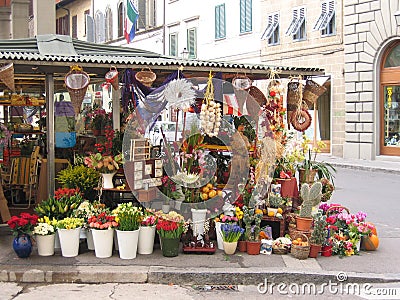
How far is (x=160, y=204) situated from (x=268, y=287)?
7.61ft

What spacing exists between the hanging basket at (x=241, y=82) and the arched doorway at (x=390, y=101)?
44.0 feet

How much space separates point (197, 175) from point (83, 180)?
6.50 feet

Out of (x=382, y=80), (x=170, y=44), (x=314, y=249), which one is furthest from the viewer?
(x=170, y=44)

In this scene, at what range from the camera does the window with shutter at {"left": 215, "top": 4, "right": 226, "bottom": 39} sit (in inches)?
1175

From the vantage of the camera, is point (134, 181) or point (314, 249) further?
point (134, 181)

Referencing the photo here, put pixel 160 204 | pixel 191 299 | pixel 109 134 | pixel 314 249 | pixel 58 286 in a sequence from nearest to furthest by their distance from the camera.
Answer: pixel 191 299
pixel 58 286
pixel 314 249
pixel 160 204
pixel 109 134

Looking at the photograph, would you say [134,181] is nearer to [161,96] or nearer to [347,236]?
[161,96]

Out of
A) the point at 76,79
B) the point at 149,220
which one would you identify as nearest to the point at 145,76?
the point at 76,79

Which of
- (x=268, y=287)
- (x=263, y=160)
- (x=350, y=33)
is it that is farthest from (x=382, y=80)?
(x=268, y=287)

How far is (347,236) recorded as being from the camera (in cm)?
838

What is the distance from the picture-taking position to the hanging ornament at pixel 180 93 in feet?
28.4

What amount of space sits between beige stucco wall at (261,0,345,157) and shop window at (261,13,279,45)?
224 mm

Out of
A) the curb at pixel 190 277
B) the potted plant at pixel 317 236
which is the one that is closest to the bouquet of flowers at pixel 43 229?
the curb at pixel 190 277

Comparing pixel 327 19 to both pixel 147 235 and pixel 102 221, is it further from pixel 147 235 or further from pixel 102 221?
pixel 102 221
